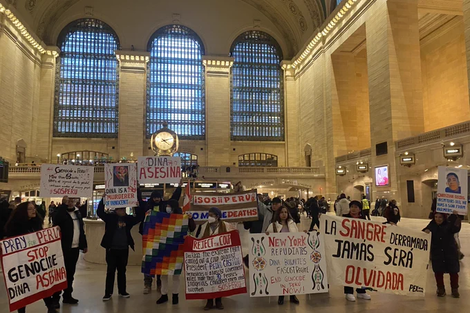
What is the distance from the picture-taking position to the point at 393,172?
22.9 m

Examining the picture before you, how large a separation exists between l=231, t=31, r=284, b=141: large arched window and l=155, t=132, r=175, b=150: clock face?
25.2 metres

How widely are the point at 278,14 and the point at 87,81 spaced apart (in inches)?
848

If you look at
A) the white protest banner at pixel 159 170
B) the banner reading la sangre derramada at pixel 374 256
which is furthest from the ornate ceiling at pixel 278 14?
the banner reading la sangre derramada at pixel 374 256

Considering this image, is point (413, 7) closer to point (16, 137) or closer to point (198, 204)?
point (198, 204)

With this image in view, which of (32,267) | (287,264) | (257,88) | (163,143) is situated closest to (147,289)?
(32,267)

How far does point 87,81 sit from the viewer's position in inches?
1574

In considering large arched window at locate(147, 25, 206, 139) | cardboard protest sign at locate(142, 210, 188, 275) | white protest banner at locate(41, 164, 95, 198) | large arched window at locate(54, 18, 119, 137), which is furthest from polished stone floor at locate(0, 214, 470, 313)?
large arched window at locate(54, 18, 119, 137)

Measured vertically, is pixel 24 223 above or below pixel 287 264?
above

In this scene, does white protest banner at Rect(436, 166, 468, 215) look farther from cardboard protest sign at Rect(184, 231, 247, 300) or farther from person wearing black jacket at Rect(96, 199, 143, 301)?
person wearing black jacket at Rect(96, 199, 143, 301)

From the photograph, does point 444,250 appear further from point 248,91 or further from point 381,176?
point 248,91

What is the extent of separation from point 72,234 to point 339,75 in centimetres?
2980

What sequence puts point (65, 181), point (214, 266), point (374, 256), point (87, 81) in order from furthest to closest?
point (87, 81) → point (65, 181) → point (374, 256) → point (214, 266)

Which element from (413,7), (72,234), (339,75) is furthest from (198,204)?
(339,75)

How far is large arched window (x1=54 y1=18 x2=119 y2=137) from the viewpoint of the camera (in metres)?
39.2
